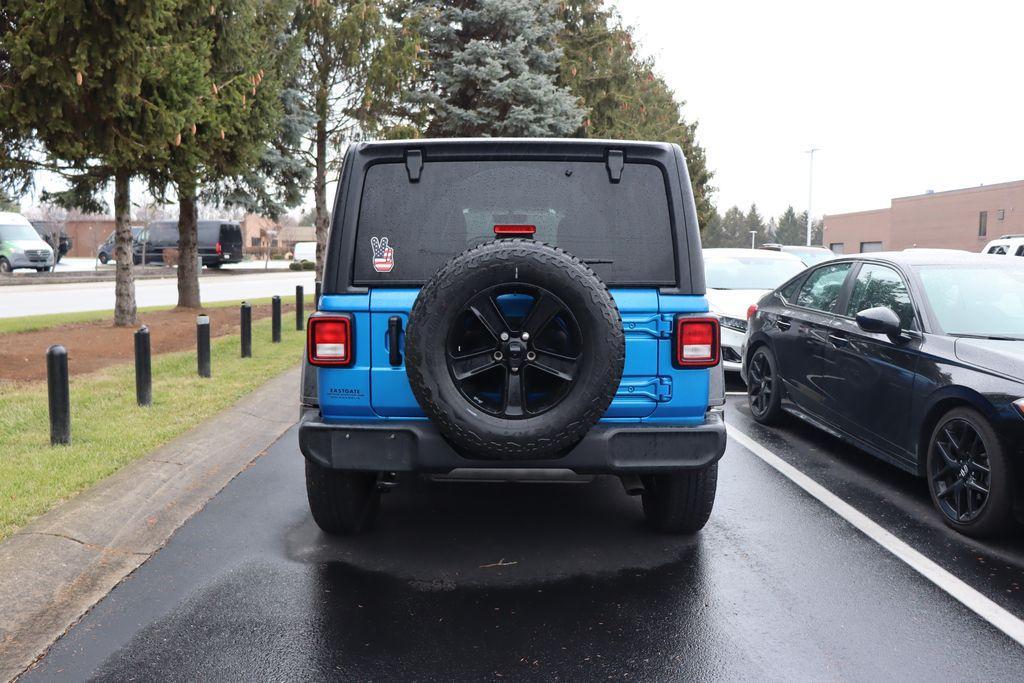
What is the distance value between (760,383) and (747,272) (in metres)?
4.15

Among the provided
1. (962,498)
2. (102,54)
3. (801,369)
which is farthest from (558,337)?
(102,54)

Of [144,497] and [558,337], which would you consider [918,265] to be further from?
[144,497]

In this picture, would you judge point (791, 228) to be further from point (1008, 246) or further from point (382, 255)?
point (382, 255)

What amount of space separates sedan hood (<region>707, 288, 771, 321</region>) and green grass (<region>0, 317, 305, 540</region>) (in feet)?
16.9

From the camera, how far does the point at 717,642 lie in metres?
3.42

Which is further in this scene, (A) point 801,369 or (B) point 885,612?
(A) point 801,369

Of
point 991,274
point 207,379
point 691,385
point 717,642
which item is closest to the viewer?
point 717,642

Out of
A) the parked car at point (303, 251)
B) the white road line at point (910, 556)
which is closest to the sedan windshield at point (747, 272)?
the white road line at point (910, 556)

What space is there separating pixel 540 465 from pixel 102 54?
8410 millimetres

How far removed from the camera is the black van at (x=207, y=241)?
47.4 metres

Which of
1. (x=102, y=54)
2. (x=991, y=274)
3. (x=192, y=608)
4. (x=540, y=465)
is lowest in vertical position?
(x=192, y=608)

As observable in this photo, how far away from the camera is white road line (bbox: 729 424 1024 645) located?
3646 millimetres

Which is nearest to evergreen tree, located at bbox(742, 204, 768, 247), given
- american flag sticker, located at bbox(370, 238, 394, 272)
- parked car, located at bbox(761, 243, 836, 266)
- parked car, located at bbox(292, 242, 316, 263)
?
parked car, located at bbox(292, 242, 316, 263)

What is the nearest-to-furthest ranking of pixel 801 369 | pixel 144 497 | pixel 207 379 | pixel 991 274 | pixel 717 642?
pixel 717 642, pixel 144 497, pixel 991 274, pixel 801 369, pixel 207 379
